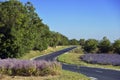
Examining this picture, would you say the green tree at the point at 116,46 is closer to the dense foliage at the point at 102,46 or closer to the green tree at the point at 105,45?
the dense foliage at the point at 102,46

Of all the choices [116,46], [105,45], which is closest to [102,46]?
[105,45]

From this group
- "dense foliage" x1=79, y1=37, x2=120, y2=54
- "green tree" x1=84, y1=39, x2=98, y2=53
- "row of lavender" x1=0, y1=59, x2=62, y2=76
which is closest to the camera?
"row of lavender" x1=0, y1=59, x2=62, y2=76

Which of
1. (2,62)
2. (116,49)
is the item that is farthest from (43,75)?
(116,49)

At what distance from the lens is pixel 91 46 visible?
250 feet

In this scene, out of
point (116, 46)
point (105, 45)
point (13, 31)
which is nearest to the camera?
point (13, 31)

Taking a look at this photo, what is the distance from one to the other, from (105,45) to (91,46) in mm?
4325

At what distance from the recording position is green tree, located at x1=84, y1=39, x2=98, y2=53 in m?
74.9

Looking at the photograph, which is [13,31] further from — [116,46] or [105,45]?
[105,45]

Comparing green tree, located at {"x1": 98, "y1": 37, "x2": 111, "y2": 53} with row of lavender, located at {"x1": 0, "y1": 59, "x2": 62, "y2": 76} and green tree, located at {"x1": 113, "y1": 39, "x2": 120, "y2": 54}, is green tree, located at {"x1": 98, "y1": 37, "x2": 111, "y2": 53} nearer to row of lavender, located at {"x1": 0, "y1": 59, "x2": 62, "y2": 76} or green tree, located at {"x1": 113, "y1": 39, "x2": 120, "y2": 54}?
green tree, located at {"x1": 113, "y1": 39, "x2": 120, "y2": 54}

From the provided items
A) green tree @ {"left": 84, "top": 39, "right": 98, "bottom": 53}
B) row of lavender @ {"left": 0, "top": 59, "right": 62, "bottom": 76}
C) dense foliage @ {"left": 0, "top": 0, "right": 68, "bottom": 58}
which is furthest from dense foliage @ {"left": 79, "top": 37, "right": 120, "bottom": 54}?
row of lavender @ {"left": 0, "top": 59, "right": 62, "bottom": 76}

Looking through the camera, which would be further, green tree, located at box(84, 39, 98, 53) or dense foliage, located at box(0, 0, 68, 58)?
green tree, located at box(84, 39, 98, 53)

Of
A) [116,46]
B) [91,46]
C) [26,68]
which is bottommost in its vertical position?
[26,68]

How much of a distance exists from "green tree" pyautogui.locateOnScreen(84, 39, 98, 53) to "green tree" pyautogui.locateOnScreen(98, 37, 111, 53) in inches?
50.1

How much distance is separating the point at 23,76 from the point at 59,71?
2794 mm
